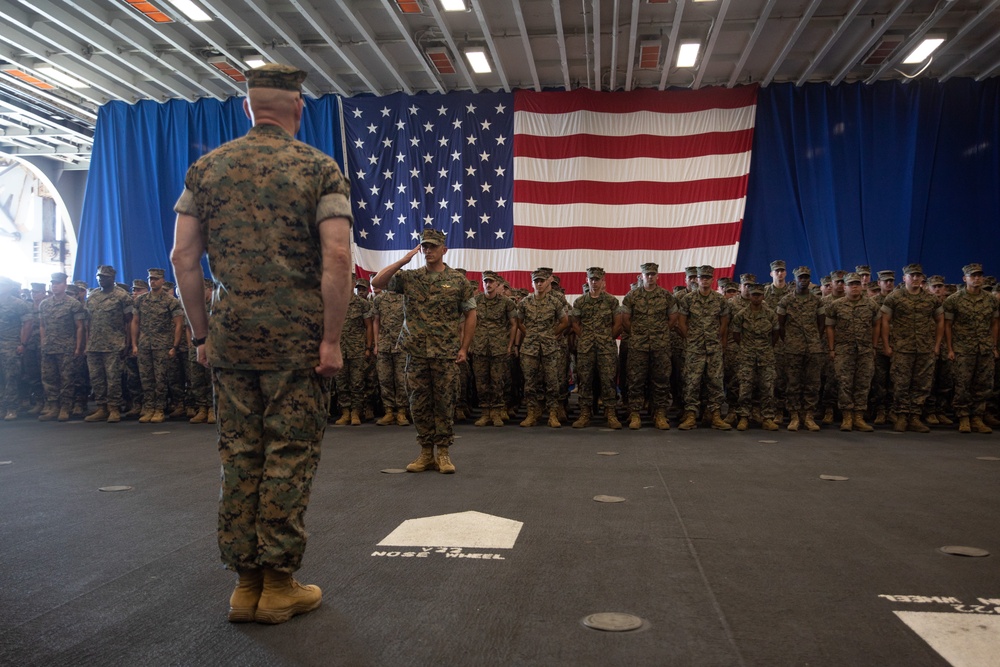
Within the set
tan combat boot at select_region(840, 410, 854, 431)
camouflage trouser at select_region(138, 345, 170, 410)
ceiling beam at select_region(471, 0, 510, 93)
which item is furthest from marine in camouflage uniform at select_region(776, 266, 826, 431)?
camouflage trouser at select_region(138, 345, 170, 410)

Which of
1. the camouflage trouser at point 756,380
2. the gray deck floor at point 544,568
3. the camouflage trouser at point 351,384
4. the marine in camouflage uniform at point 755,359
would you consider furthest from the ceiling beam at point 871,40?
the camouflage trouser at point 351,384

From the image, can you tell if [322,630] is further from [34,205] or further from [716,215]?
[34,205]

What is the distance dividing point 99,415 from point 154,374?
2.39 feet

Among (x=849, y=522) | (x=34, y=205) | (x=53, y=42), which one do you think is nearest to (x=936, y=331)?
(x=849, y=522)

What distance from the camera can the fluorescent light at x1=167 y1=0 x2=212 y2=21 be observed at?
25.8 feet

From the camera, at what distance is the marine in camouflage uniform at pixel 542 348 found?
693cm

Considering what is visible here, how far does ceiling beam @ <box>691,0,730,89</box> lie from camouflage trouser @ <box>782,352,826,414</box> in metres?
4.06

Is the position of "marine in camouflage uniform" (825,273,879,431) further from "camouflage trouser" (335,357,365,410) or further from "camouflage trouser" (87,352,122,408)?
"camouflage trouser" (87,352,122,408)

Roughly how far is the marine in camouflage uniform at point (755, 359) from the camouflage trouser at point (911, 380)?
4.26ft

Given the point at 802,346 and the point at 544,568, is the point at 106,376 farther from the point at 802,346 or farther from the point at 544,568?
the point at 802,346

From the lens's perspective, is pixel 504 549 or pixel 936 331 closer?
pixel 504 549

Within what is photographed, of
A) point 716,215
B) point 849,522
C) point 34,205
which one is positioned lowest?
point 849,522

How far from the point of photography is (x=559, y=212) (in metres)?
10.3

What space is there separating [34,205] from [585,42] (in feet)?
45.6
